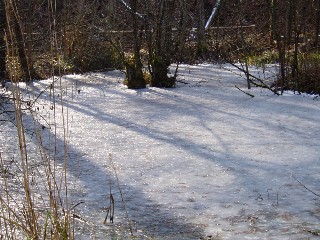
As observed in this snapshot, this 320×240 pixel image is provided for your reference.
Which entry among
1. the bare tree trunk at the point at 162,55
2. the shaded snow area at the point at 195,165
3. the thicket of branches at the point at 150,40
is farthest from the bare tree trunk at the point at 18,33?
the bare tree trunk at the point at 162,55

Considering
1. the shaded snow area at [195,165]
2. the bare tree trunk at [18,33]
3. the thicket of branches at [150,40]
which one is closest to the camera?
the bare tree trunk at [18,33]

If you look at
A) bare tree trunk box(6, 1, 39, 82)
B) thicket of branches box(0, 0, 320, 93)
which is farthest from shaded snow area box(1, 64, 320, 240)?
thicket of branches box(0, 0, 320, 93)

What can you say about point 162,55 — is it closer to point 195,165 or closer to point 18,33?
point 18,33

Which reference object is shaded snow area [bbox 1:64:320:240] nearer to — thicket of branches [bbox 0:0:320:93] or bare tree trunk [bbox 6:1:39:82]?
bare tree trunk [bbox 6:1:39:82]

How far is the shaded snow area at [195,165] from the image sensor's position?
9.45 feet

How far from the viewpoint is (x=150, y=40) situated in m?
7.98

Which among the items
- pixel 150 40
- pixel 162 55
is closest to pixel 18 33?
pixel 150 40

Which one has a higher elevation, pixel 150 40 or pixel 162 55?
pixel 150 40

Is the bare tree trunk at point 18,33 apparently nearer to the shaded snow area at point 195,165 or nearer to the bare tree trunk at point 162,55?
the shaded snow area at point 195,165

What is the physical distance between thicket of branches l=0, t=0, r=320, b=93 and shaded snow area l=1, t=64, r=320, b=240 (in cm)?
78

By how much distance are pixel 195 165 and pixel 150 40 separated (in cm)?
430

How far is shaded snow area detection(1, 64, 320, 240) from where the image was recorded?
288 centimetres

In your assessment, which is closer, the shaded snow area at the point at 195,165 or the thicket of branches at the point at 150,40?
the shaded snow area at the point at 195,165

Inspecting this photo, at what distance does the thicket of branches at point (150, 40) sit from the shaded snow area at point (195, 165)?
78 cm
